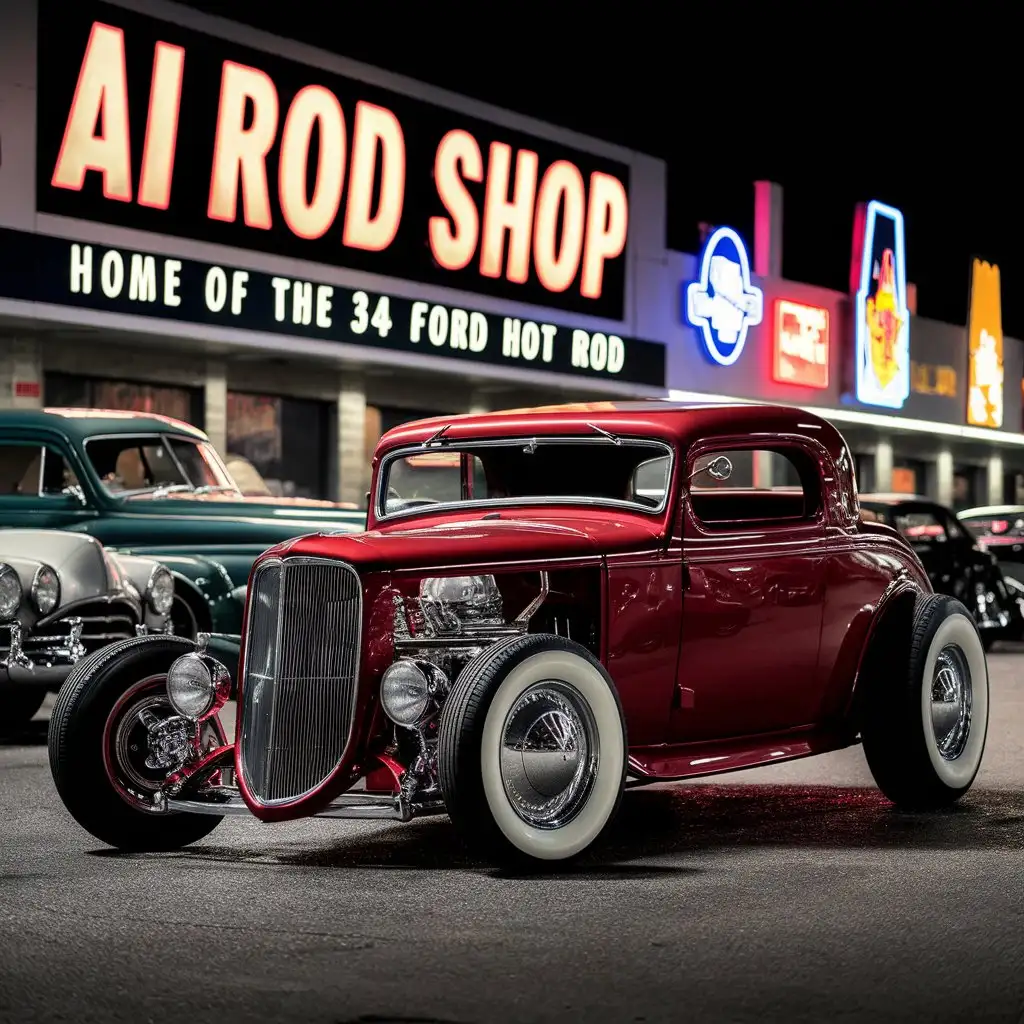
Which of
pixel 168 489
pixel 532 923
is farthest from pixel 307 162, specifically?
pixel 532 923

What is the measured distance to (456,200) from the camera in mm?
25281

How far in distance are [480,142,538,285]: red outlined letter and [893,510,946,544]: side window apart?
29.2 feet

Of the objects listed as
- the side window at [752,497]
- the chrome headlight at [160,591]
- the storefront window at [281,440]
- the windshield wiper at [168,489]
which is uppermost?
the storefront window at [281,440]

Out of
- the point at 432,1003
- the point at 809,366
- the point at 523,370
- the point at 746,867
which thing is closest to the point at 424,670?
the point at 746,867

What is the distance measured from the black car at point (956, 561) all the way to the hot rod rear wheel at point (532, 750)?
472 inches

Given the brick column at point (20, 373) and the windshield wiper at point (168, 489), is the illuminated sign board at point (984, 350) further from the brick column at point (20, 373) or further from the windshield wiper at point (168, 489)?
the windshield wiper at point (168, 489)

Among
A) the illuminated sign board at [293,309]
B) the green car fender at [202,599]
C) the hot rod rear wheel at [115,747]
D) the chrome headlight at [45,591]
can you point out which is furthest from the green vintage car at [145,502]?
the illuminated sign board at [293,309]

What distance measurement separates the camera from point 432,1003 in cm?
466

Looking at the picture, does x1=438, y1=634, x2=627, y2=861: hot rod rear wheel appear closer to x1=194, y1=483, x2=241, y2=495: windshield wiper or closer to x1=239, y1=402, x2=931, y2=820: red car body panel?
x1=239, y1=402, x2=931, y2=820: red car body panel

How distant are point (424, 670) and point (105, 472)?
298 inches

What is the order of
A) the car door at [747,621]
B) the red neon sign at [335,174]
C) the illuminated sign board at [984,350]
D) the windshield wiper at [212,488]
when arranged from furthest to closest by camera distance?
the illuminated sign board at [984,350]
the red neon sign at [335,174]
the windshield wiper at [212,488]
the car door at [747,621]

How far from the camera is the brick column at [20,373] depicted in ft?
67.7

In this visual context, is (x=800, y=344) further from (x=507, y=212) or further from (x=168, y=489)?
(x=168, y=489)

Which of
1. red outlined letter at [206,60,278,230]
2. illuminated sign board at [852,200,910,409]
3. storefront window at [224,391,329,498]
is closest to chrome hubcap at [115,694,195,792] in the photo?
red outlined letter at [206,60,278,230]
